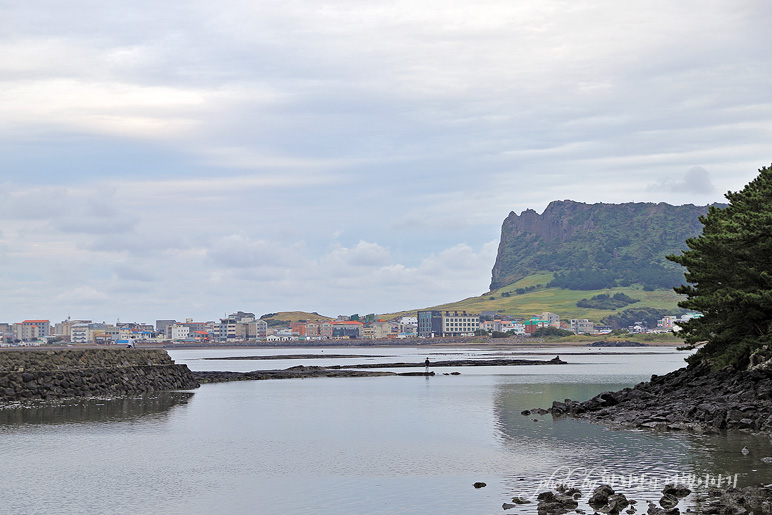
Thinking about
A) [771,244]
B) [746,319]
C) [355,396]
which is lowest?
[355,396]

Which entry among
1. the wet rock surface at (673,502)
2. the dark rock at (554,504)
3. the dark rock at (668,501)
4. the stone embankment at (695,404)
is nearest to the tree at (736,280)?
the stone embankment at (695,404)

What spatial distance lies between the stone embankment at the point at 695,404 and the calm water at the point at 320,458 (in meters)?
2.55

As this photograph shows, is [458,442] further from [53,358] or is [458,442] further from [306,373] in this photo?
[306,373]

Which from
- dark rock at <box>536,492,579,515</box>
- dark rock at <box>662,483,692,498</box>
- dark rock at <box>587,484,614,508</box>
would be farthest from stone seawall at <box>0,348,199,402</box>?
dark rock at <box>662,483,692,498</box>

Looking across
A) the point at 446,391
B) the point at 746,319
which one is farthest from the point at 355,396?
the point at 746,319

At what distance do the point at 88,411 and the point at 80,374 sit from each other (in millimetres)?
11868

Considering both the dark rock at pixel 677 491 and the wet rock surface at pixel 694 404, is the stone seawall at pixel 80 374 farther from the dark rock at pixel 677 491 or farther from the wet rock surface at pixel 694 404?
the dark rock at pixel 677 491

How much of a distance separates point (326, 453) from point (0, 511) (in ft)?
54.4

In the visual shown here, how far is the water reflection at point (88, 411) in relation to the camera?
52906mm

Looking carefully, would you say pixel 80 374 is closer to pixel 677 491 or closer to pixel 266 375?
pixel 266 375

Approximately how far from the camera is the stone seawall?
63906 millimetres

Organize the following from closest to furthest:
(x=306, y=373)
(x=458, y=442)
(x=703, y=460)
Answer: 1. (x=703, y=460)
2. (x=458, y=442)
3. (x=306, y=373)

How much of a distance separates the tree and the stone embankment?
2180mm

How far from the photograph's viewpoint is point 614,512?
79.7ft
